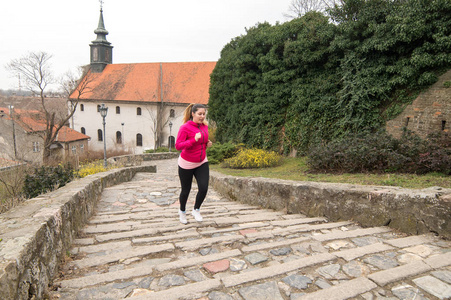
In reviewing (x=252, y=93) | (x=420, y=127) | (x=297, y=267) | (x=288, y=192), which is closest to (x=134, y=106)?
(x=252, y=93)

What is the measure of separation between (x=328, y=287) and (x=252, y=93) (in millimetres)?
14607

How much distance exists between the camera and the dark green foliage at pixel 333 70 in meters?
9.59

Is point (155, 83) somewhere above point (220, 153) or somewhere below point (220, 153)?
above

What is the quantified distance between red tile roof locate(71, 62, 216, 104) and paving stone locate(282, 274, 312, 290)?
29631 millimetres

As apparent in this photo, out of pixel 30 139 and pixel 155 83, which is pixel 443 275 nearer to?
pixel 155 83

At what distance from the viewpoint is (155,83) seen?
33719 mm

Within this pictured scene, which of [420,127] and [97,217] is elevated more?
[420,127]

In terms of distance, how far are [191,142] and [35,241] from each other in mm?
2018

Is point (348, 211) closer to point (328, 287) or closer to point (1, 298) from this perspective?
point (328, 287)

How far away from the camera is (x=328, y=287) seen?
2.08 metres

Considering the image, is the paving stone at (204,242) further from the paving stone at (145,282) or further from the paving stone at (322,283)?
the paving stone at (322,283)

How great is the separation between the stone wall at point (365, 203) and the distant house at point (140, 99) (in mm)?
26811

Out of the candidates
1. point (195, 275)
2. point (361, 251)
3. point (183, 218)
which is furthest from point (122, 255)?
point (361, 251)

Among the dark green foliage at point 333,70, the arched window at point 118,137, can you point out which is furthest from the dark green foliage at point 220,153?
the arched window at point 118,137
